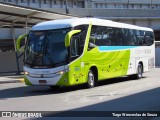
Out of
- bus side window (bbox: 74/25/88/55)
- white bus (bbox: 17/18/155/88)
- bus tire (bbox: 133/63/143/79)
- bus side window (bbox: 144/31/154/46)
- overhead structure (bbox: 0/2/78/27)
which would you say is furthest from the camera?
bus side window (bbox: 144/31/154/46)

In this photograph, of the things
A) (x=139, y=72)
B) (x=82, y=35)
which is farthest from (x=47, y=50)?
(x=139, y=72)

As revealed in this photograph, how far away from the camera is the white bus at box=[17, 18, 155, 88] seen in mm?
18081

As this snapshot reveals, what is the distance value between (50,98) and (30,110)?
368 cm

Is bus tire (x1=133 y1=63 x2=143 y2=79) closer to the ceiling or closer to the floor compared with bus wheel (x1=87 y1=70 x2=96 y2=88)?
closer to the floor

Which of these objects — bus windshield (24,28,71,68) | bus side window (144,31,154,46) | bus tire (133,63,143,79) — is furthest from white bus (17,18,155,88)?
bus side window (144,31,154,46)

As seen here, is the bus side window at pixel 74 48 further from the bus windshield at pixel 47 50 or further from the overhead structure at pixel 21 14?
the overhead structure at pixel 21 14

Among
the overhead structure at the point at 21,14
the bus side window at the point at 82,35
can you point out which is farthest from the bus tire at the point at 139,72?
the bus side window at the point at 82,35

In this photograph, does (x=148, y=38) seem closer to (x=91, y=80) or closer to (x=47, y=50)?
(x=91, y=80)

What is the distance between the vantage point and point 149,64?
28.0 metres

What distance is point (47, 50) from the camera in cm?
1830

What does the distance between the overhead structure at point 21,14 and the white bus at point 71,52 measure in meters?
6.49

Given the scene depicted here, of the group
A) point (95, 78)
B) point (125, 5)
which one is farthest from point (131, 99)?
point (125, 5)

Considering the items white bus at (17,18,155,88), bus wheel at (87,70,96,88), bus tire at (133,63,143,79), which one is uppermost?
white bus at (17,18,155,88)

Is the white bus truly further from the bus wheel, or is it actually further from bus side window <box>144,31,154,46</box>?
bus side window <box>144,31,154,46</box>
